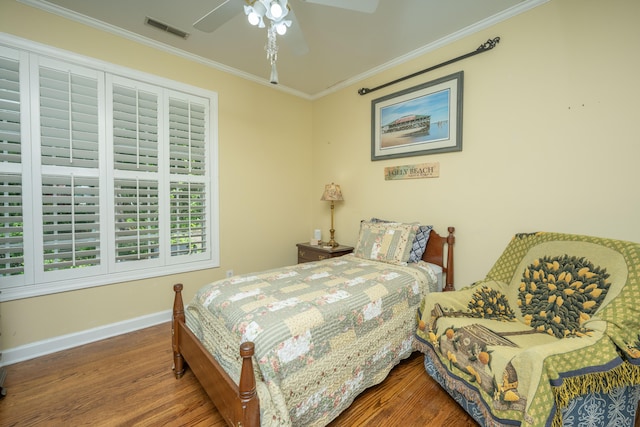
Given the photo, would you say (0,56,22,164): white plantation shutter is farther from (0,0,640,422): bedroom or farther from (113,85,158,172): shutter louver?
(113,85,158,172): shutter louver

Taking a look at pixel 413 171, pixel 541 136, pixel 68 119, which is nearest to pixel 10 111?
pixel 68 119

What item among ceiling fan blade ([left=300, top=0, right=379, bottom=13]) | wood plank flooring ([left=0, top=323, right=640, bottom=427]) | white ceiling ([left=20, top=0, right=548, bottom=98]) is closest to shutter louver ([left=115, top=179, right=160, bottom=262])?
wood plank flooring ([left=0, top=323, right=640, bottom=427])

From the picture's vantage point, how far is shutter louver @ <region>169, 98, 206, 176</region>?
9.13ft

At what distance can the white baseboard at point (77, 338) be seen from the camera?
208cm

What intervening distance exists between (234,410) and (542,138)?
8.96ft

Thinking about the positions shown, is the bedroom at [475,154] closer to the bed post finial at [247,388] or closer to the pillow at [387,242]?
the pillow at [387,242]

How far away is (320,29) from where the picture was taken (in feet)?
7.79

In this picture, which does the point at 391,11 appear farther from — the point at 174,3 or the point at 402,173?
the point at 174,3

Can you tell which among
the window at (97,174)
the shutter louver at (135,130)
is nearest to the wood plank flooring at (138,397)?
the window at (97,174)

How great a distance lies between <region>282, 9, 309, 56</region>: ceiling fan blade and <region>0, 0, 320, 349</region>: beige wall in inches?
59.7

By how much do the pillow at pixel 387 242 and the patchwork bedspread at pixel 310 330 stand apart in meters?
0.33

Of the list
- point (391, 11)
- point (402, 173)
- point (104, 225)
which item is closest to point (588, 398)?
point (402, 173)

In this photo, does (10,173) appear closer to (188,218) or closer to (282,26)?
(188,218)

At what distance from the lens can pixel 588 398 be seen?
1.19 metres
